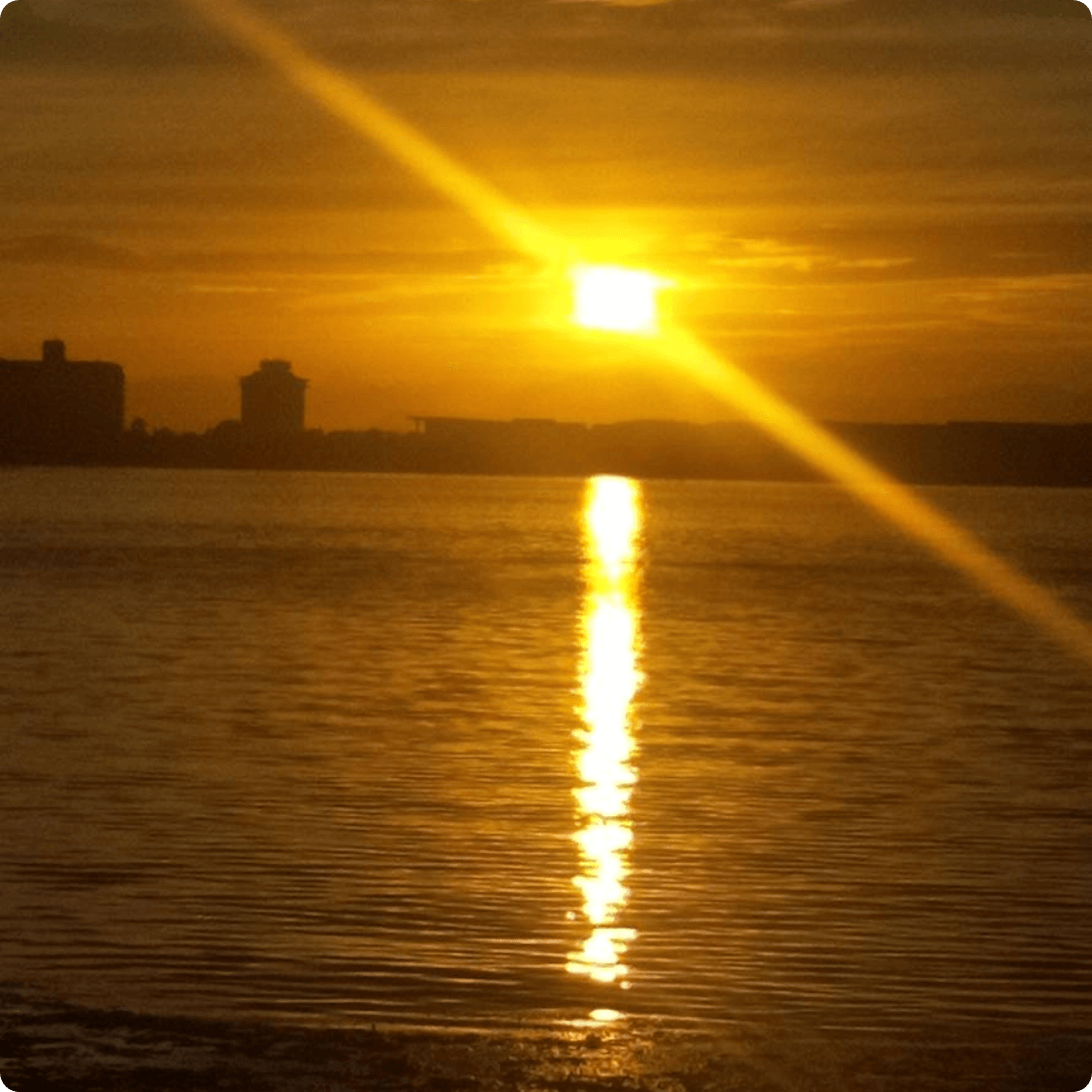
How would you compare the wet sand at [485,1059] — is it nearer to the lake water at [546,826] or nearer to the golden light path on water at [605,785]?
the lake water at [546,826]

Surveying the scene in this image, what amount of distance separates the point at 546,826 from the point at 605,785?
2995 mm

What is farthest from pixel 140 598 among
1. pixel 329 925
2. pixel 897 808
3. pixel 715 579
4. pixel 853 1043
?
pixel 853 1043

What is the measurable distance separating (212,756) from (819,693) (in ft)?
42.3

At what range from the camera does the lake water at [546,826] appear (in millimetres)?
13961

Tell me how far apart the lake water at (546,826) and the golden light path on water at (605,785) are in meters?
0.07

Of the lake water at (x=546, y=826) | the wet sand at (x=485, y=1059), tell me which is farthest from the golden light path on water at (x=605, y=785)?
the wet sand at (x=485, y=1059)

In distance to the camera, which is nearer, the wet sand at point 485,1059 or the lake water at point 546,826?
the wet sand at point 485,1059

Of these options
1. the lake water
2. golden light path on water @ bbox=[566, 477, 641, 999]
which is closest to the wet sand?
the lake water

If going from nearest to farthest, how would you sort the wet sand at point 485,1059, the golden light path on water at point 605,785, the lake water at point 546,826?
1. the wet sand at point 485,1059
2. the lake water at point 546,826
3. the golden light path on water at point 605,785

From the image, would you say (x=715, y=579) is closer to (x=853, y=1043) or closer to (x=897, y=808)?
(x=897, y=808)

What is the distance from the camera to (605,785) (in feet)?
77.2

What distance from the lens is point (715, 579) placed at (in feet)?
260

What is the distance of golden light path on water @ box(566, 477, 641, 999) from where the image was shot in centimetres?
1525

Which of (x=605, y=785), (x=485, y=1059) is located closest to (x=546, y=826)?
(x=605, y=785)
